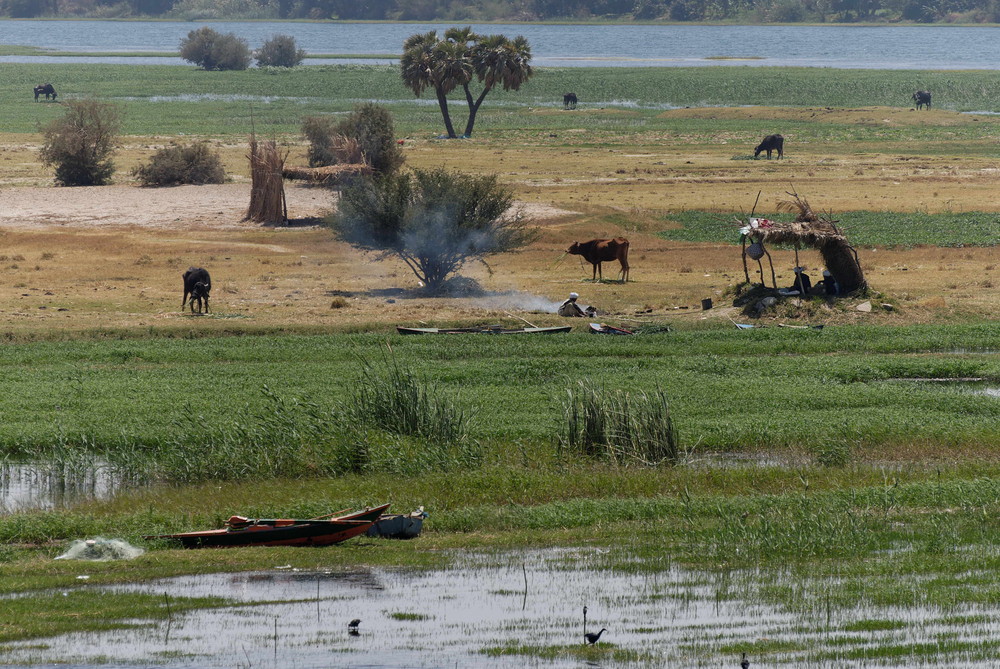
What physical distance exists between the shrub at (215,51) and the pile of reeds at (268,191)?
297 feet

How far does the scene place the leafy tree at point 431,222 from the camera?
3231 centimetres

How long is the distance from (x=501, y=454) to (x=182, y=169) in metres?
37.0

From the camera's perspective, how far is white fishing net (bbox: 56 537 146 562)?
13.5 meters

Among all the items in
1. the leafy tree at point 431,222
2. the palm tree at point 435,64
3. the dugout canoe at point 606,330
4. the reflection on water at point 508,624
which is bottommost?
the dugout canoe at point 606,330

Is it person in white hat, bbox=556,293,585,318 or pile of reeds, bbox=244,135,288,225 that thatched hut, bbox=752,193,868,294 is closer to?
person in white hat, bbox=556,293,585,318

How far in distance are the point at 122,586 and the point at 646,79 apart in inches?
4151

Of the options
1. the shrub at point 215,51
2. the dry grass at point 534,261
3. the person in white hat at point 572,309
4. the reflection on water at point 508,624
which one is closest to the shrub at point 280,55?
the shrub at point 215,51

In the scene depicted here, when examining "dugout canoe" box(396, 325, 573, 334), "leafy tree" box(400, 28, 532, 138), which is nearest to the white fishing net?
"dugout canoe" box(396, 325, 573, 334)

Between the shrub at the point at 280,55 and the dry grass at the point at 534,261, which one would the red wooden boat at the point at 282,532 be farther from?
the shrub at the point at 280,55

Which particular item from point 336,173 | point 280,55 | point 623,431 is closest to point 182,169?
point 336,173

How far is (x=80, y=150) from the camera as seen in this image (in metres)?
52.2

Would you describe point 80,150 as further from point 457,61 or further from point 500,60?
point 500,60

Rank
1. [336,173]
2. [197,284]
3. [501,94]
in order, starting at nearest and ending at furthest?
1. [197,284]
2. [336,173]
3. [501,94]

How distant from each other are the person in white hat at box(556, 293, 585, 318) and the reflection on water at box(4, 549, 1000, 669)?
15.0 metres
